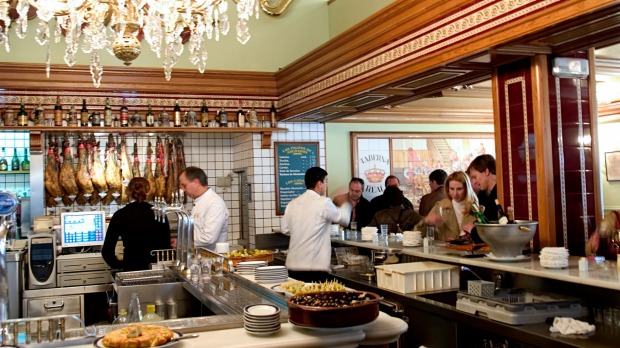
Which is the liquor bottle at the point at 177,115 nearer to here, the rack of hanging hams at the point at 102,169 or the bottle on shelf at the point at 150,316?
the rack of hanging hams at the point at 102,169

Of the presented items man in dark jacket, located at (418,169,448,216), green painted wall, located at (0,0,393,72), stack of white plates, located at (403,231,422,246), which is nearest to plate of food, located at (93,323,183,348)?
stack of white plates, located at (403,231,422,246)

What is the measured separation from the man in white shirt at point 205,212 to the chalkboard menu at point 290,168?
225 cm

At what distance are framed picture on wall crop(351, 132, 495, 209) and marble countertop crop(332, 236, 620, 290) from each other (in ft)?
14.3

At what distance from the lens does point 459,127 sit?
34.4 feet

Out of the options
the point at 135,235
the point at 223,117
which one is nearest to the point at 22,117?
the point at 223,117

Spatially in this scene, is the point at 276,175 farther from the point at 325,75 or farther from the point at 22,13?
the point at 22,13

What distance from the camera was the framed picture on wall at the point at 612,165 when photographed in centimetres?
1012

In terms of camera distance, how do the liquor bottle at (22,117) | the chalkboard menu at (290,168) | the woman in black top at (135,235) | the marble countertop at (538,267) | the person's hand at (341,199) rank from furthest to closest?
1. the chalkboard menu at (290,168)
2. the liquor bottle at (22,117)
3. the person's hand at (341,199)
4. the woman in black top at (135,235)
5. the marble countertop at (538,267)

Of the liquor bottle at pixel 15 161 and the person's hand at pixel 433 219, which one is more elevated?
the liquor bottle at pixel 15 161

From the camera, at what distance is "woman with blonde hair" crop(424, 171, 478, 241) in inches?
211

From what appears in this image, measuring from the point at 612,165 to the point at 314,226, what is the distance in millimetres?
6906

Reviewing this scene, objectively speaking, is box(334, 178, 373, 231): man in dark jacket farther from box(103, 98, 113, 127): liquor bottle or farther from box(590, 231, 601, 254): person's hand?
box(590, 231, 601, 254): person's hand

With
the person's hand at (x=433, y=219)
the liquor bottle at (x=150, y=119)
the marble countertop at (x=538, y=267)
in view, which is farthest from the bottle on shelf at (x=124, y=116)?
the marble countertop at (x=538, y=267)

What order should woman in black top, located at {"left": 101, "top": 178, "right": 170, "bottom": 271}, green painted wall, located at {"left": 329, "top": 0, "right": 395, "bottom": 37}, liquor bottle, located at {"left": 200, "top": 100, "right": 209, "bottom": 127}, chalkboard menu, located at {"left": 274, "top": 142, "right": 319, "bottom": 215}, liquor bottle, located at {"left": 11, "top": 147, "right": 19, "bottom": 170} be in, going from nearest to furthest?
woman in black top, located at {"left": 101, "top": 178, "right": 170, "bottom": 271}, green painted wall, located at {"left": 329, "top": 0, "right": 395, "bottom": 37}, liquor bottle, located at {"left": 11, "top": 147, "right": 19, "bottom": 170}, liquor bottle, located at {"left": 200, "top": 100, "right": 209, "bottom": 127}, chalkboard menu, located at {"left": 274, "top": 142, "right": 319, "bottom": 215}
